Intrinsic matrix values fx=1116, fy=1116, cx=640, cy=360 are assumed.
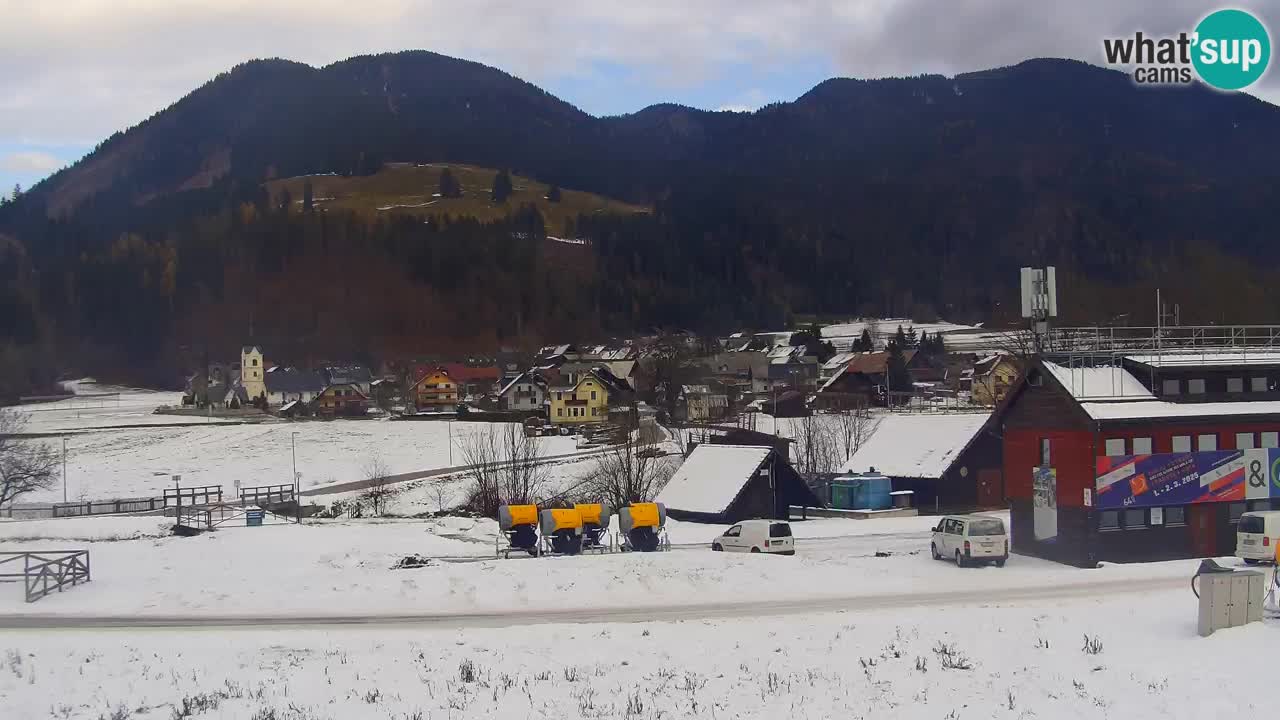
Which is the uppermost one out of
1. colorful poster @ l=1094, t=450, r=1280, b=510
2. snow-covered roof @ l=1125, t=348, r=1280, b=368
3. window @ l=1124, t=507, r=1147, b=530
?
snow-covered roof @ l=1125, t=348, r=1280, b=368

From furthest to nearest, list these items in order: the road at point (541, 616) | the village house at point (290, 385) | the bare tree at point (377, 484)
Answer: the village house at point (290, 385), the bare tree at point (377, 484), the road at point (541, 616)

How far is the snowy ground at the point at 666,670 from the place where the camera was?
15.0 m

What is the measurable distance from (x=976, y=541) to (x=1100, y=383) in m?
5.88

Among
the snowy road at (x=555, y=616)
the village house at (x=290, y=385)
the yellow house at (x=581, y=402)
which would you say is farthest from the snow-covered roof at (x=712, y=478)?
the village house at (x=290, y=385)

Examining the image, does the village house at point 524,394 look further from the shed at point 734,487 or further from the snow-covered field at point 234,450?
the shed at point 734,487

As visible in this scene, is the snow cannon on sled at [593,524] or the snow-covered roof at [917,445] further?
the snow-covered roof at [917,445]

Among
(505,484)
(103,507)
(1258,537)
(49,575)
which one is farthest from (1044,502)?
(103,507)

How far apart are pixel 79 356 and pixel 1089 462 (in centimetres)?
17943

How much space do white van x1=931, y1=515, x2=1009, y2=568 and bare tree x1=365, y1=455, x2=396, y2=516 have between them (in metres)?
27.6

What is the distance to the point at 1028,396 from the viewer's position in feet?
103

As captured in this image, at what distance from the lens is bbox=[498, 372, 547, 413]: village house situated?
4648 inches

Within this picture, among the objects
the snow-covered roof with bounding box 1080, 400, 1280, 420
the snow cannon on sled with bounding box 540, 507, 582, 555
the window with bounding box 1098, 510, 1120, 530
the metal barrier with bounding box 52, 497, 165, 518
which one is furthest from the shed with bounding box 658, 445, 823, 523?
the metal barrier with bounding box 52, 497, 165, 518

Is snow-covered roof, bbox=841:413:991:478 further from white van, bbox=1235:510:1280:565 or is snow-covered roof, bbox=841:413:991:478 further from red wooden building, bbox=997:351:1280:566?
white van, bbox=1235:510:1280:565

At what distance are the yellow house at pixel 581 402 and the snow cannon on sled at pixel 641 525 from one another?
2744 inches
